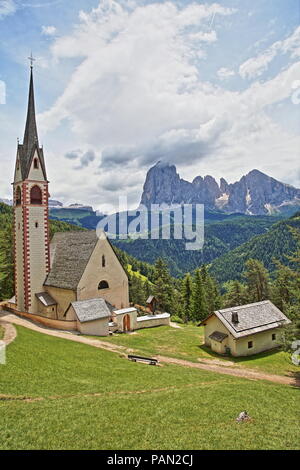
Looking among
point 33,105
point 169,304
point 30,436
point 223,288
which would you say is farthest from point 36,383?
point 223,288

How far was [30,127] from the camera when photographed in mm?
35188

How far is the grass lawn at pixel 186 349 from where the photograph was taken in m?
25.8

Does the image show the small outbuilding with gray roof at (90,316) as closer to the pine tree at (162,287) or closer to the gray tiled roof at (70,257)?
the gray tiled roof at (70,257)

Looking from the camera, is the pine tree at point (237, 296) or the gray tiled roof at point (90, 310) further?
the pine tree at point (237, 296)

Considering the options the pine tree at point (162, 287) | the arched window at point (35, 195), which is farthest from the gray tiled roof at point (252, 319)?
the pine tree at point (162, 287)

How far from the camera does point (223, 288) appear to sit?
602ft

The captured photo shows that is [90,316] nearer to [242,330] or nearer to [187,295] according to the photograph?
[242,330]

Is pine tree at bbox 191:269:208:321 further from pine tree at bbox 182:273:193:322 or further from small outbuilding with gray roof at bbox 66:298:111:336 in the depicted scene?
small outbuilding with gray roof at bbox 66:298:111:336

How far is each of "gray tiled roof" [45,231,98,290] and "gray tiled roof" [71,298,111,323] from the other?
2.32 meters

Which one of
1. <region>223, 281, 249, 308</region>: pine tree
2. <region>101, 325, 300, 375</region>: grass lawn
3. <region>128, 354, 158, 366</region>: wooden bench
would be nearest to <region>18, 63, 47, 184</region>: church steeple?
<region>101, 325, 300, 375</region>: grass lawn

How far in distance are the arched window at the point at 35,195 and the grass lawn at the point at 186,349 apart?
57.0ft

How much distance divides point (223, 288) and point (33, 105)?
165596mm
